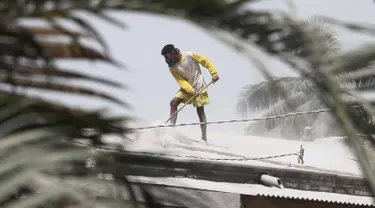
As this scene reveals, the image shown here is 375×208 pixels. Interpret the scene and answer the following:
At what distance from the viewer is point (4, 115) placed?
2.06 m

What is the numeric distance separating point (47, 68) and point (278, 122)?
19583 mm

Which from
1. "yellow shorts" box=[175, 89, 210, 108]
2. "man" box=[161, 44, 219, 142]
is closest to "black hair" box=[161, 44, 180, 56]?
"man" box=[161, 44, 219, 142]

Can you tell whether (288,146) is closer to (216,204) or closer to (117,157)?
(216,204)

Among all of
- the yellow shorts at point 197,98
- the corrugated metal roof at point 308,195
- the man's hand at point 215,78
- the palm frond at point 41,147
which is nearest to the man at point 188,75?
the yellow shorts at point 197,98

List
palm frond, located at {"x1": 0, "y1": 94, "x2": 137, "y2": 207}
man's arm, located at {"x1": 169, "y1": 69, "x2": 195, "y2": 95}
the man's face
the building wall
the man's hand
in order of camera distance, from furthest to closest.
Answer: man's arm, located at {"x1": 169, "y1": 69, "x2": 195, "y2": 95}, the man's face, the man's hand, the building wall, palm frond, located at {"x1": 0, "y1": 94, "x2": 137, "y2": 207}

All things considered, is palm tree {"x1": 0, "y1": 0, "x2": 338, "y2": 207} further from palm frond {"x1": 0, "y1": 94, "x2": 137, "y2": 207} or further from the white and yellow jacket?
the white and yellow jacket

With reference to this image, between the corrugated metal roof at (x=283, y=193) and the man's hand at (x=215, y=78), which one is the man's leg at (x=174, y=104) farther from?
the corrugated metal roof at (x=283, y=193)

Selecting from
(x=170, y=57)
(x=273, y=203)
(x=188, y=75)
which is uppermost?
(x=170, y=57)

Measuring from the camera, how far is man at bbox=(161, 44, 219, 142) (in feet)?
35.8

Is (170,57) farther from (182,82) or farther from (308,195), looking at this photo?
(308,195)

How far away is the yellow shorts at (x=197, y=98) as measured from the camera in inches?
442

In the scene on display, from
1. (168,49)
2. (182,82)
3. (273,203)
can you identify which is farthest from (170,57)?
(273,203)

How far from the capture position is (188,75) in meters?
11.1

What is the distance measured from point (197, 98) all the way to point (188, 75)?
390mm
